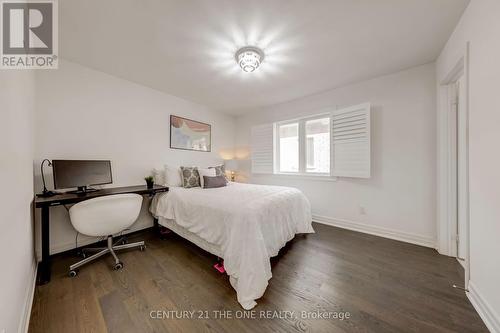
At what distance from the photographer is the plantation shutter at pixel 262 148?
3.90 meters

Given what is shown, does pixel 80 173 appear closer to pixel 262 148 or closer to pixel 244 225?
pixel 244 225

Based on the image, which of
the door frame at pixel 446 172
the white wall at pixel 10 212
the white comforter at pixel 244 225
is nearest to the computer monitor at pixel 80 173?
the white comforter at pixel 244 225

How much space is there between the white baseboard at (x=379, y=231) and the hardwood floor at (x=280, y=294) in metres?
0.16

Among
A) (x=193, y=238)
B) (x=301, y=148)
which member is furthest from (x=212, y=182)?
(x=301, y=148)

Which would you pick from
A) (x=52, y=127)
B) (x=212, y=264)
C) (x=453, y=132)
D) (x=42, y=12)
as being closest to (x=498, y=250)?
(x=453, y=132)

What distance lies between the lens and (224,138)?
4.42 m

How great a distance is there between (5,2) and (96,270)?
2.22 meters

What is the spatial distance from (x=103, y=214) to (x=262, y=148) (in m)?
3.05

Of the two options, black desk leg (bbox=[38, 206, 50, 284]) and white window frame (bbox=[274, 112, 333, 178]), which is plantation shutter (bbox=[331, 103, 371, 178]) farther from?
black desk leg (bbox=[38, 206, 50, 284])

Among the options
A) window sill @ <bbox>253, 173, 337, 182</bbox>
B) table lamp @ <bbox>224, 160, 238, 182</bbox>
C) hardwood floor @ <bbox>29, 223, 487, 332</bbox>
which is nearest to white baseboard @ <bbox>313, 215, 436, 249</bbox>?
hardwood floor @ <bbox>29, 223, 487, 332</bbox>

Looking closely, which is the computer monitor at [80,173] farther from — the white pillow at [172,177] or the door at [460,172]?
the door at [460,172]

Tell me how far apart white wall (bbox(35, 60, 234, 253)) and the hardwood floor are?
114 cm

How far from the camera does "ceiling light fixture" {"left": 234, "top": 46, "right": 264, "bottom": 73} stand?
1969mm

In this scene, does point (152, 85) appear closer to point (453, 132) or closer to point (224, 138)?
point (224, 138)
